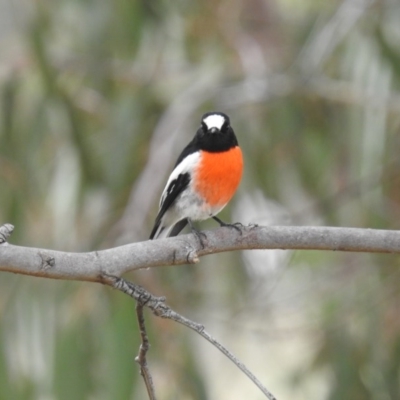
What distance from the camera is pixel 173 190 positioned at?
302 centimetres

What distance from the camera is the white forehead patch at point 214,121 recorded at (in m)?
2.94

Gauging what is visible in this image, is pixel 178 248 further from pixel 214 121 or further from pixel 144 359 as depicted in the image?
pixel 214 121

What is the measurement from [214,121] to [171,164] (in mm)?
1035

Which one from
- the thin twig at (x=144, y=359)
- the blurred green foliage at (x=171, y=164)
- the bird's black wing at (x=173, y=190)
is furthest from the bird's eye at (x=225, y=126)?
the thin twig at (x=144, y=359)

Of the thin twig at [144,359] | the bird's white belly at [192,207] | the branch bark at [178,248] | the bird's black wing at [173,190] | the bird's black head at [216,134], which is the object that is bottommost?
the thin twig at [144,359]

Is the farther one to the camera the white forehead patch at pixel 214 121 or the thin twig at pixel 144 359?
the white forehead patch at pixel 214 121

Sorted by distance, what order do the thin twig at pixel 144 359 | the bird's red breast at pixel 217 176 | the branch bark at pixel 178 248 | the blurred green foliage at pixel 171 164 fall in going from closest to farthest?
the thin twig at pixel 144 359
the branch bark at pixel 178 248
the bird's red breast at pixel 217 176
the blurred green foliage at pixel 171 164

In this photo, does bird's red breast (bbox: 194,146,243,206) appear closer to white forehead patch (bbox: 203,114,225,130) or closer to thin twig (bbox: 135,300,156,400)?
white forehead patch (bbox: 203,114,225,130)

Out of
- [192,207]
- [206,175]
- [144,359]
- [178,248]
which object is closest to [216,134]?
[206,175]

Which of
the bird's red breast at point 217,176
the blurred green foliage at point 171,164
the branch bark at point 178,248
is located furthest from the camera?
the blurred green foliage at point 171,164

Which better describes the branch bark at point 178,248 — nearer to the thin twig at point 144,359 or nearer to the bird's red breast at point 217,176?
the thin twig at point 144,359

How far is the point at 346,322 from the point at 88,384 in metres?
1.19

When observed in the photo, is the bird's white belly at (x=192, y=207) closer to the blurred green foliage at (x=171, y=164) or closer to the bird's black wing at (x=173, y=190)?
the bird's black wing at (x=173, y=190)

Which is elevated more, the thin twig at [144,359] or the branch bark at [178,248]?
the branch bark at [178,248]
